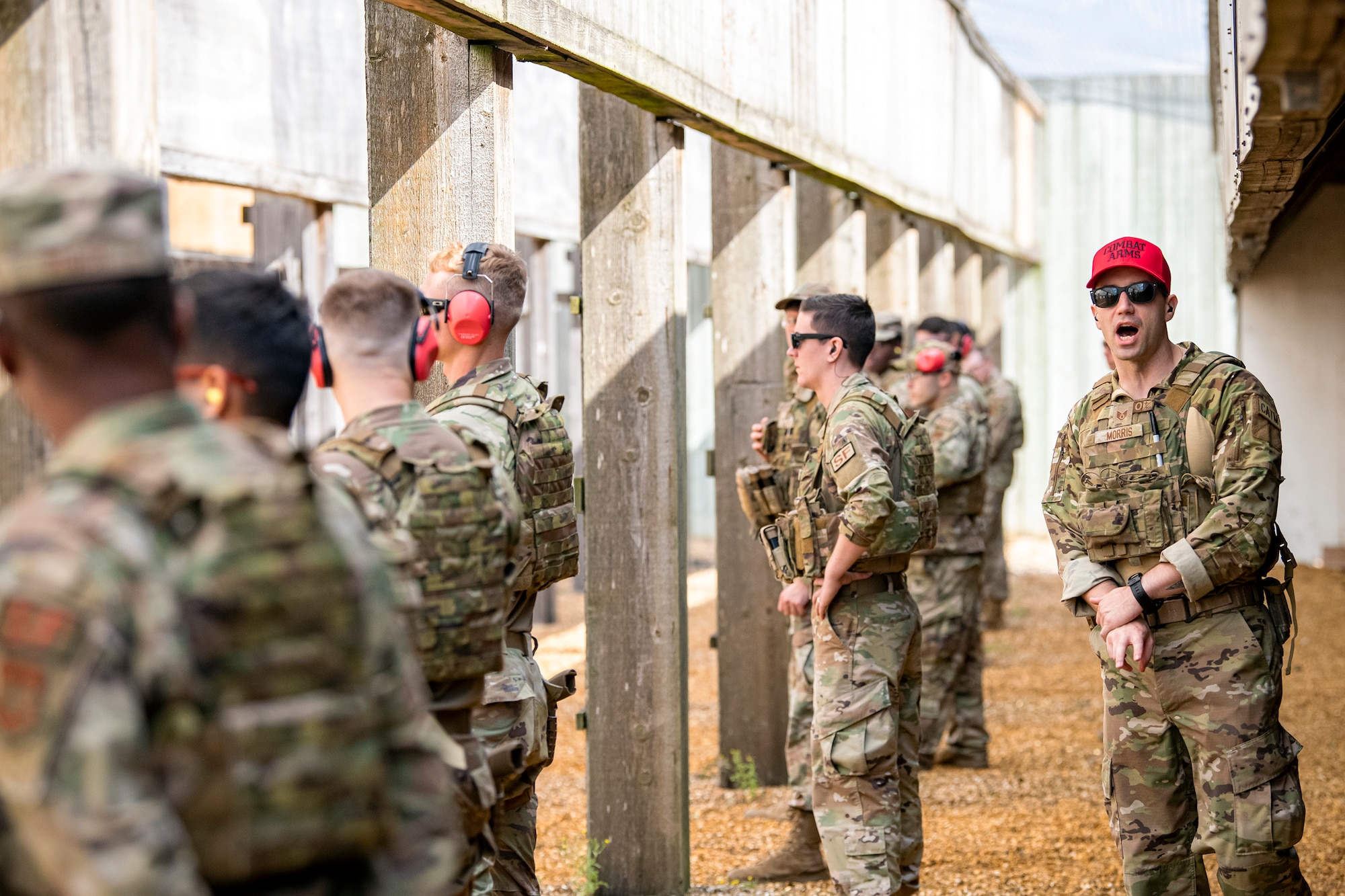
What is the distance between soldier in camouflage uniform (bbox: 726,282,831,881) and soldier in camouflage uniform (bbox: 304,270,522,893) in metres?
2.86

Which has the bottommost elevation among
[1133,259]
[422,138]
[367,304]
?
[367,304]

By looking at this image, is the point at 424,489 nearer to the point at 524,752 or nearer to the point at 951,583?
the point at 524,752

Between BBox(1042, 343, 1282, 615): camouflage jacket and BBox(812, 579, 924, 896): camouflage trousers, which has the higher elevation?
BBox(1042, 343, 1282, 615): camouflage jacket

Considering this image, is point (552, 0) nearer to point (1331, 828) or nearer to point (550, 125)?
point (1331, 828)

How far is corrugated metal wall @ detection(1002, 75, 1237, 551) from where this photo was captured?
1966cm

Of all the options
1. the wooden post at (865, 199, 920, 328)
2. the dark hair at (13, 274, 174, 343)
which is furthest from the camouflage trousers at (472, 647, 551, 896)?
the wooden post at (865, 199, 920, 328)

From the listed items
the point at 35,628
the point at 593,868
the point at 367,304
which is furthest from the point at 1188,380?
the point at 35,628

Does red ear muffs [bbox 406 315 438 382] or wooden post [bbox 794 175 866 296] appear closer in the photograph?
red ear muffs [bbox 406 315 438 382]

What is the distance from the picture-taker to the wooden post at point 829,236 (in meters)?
8.02

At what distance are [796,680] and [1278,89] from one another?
3.95 m

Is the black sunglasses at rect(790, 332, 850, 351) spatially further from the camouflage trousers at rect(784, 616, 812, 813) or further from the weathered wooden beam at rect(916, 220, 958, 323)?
the weathered wooden beam at rect(916, 220, 958, 323)

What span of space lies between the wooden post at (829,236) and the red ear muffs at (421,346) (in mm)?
5279

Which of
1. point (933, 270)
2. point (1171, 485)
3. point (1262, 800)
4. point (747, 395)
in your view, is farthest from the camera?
point (933, 270)

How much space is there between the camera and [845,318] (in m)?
5.04
